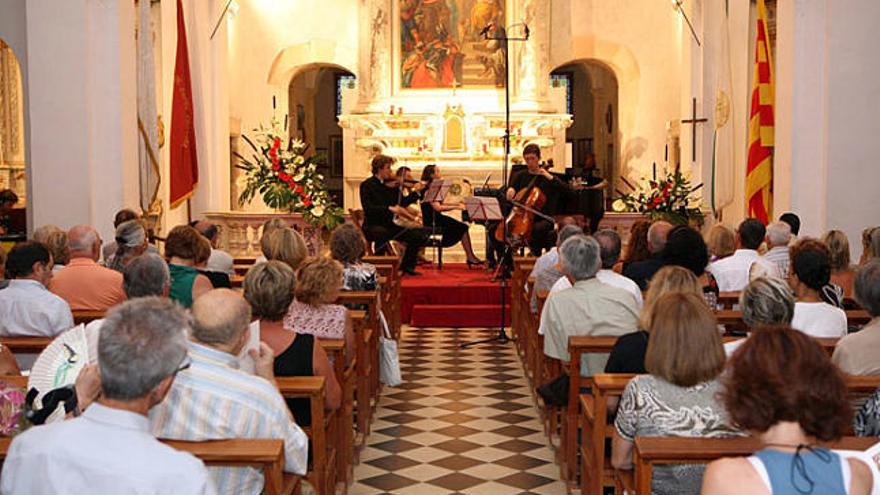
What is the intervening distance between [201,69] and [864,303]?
12.3 metres

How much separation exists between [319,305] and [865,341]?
281cm

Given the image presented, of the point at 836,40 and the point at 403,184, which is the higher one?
the point at 836,40

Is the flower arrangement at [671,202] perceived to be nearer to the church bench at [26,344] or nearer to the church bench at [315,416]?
the church bench at [315,416]

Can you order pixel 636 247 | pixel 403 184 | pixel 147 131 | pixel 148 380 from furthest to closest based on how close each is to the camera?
pixel 403 184, pixel 147 131, pixel 636 247, pixel 148 380

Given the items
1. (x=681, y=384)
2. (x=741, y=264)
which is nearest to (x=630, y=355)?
(x=681, y=384)

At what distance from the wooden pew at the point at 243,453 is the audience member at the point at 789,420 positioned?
134 cm

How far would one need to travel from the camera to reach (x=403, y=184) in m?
13.2

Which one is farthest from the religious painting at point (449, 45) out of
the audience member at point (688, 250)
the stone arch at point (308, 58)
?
the audience member at point (688, 250)

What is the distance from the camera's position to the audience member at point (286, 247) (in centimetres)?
703

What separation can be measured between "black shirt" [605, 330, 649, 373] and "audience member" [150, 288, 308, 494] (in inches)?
63.9

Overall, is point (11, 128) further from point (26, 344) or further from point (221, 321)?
point (221, 321)

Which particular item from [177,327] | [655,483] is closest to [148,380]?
[177,327]

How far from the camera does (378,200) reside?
1310 cm

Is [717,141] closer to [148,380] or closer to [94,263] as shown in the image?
[94,263]
